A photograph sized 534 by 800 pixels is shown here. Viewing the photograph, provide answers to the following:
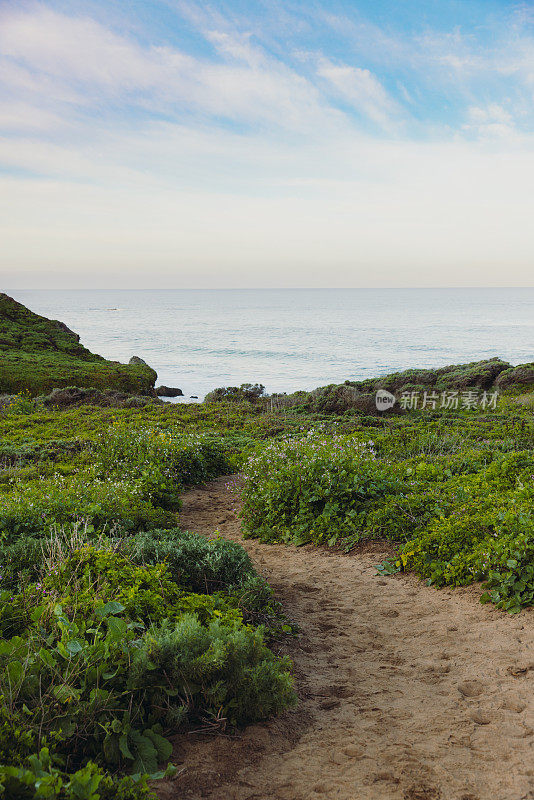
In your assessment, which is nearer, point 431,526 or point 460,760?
point 460,760

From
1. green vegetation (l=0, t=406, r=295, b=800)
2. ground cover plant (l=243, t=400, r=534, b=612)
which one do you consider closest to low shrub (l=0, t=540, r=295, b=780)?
green vegetation (l=0, t=406, r=295, b=800)

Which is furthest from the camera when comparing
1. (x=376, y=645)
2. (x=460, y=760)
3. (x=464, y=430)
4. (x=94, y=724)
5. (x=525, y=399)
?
(x=525, y=399)

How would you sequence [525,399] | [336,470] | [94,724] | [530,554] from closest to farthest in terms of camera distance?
[94,724], [530,554], [336,470], [525,399]

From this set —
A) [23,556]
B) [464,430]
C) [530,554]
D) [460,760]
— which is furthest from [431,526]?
[464,430]

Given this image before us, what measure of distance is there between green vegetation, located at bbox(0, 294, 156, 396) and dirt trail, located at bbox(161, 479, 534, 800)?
22.0m

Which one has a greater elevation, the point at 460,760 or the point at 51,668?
the point at 51,668

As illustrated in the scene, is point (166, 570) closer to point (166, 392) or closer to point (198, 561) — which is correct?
point (198, 561)

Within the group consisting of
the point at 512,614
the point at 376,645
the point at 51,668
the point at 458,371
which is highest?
the point at 458,371

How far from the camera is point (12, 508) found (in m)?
6.49

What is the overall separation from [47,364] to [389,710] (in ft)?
90.9

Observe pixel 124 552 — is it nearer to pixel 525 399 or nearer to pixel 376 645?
pixel 376 645

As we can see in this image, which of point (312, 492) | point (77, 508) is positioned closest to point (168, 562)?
point (77, 508)

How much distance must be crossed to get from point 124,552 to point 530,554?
399 cm

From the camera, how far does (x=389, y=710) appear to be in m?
3.68
